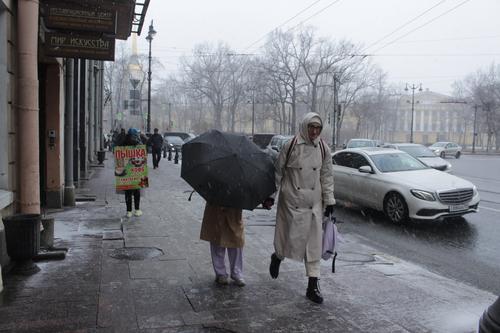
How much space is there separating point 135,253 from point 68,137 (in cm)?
557

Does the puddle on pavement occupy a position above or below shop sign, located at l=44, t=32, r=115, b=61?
below

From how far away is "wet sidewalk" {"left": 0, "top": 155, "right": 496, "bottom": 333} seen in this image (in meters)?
4.62

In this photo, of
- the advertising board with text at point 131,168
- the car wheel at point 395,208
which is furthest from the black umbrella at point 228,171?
the car wheel at point 395,208

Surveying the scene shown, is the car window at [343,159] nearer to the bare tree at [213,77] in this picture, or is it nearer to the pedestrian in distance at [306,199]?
the pedestrian in distance at [306,199]

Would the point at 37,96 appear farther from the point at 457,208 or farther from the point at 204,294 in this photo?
the point at 457,208

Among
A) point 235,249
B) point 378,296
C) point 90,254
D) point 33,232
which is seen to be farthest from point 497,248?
point 33,232

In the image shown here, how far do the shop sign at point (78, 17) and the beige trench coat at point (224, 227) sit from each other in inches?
184

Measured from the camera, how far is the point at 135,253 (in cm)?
714

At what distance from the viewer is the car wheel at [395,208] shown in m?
10.3

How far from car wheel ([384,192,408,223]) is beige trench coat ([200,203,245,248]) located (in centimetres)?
564

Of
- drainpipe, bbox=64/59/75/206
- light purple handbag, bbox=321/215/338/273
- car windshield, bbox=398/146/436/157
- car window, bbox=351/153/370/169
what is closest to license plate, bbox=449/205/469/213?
car window, bbox=351/153/370/169

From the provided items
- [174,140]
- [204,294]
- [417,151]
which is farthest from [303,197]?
[174,140]

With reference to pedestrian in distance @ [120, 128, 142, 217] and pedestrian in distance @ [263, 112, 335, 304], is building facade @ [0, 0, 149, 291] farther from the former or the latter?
pedestrian in distance @ [263, 112, 335, 304]

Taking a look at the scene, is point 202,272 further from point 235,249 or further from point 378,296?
point 378,296
